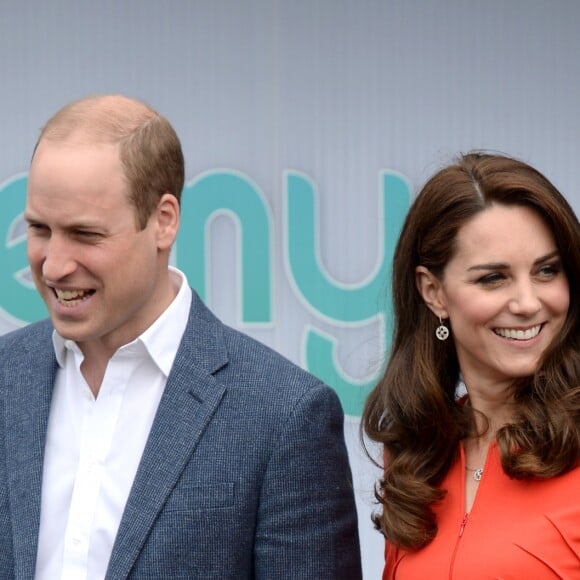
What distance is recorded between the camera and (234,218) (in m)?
4.47

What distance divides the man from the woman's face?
33 centimetres

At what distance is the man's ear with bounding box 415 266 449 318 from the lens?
284 centimetres

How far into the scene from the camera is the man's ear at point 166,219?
2674mm

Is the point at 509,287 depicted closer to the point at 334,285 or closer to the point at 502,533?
the point at 502,533

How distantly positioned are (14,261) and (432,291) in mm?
1979

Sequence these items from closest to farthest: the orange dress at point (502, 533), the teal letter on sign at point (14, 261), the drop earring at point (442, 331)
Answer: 1. the orange dress at point (502, 533)
2. the drop earring at point (442, 331)
3. the teal letter on sign at point (14, 261)

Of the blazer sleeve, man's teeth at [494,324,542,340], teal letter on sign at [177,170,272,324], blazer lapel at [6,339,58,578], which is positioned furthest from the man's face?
teal letter on sign at [177,170,272,324]


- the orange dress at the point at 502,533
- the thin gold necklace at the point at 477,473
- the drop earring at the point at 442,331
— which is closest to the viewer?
the orange dress at the point at 502,533

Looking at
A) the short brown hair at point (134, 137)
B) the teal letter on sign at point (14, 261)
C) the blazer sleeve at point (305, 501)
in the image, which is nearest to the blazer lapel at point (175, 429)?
the blazer sleeve at point (305, 501)

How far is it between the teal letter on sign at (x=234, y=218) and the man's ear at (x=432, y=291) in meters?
1.63

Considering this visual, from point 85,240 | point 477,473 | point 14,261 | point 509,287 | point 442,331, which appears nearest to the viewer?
point 85,240

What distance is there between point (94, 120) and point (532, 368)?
97cm

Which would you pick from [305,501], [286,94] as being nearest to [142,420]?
[305,501]

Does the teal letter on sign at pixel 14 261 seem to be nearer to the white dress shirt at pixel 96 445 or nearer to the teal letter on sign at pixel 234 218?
the teal letter on sign at pixel 234 218
